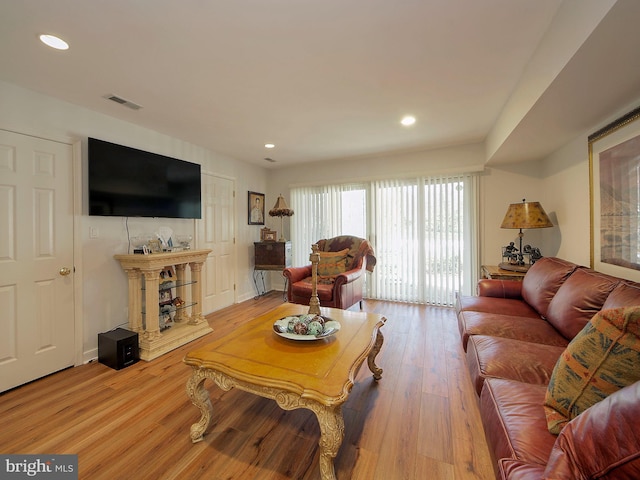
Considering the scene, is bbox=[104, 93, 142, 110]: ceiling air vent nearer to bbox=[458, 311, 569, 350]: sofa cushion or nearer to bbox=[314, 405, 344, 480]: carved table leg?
bbox=[314, 405, 344, 480]: carved table leg

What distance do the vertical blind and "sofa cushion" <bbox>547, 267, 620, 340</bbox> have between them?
1.89m

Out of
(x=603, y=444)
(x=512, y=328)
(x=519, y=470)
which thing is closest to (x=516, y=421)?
(x=519, y=470)

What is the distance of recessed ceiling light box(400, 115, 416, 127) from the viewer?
281cm

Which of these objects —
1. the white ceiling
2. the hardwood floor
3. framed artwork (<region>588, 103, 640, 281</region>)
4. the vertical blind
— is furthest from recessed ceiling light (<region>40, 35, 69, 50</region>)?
framed artwork (<region>588, 103, 640, 281</region>)

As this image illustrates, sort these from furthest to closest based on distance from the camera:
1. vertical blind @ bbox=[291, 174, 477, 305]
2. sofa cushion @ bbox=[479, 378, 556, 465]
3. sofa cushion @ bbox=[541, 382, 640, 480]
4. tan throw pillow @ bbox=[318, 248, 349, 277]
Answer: vertical blind @ bbox=[291, 174, 477, 305] < tan throw pillow @ bbox=[318, 248, 349, 277] < sofa cushion @ bbox=[479, 378, 556, 465] < sofa cushion @ bbox=[541, 382, 640, 480]

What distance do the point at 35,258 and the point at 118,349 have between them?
1.02 meters

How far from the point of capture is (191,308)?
11.1 ft

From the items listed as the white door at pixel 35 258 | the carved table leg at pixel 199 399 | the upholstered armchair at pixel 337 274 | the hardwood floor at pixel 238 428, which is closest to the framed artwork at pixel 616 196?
the hardwood floor at pixel 238 428

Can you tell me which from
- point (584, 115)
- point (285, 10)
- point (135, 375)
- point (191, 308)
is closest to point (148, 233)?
point (191, 308)

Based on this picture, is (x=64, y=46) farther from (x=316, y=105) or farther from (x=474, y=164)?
(x=474, y=164)

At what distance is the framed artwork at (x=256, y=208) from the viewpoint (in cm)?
468

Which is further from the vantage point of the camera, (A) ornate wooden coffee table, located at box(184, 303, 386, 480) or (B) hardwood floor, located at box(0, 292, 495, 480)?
(B) hardwood floor, located at box(0, 292, 495, 480)

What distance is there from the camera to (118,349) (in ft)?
7.72

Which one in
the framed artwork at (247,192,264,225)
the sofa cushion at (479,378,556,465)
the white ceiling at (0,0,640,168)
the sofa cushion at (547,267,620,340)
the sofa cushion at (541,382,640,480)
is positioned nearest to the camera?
the sofa cushion at (541,382,640,480)
